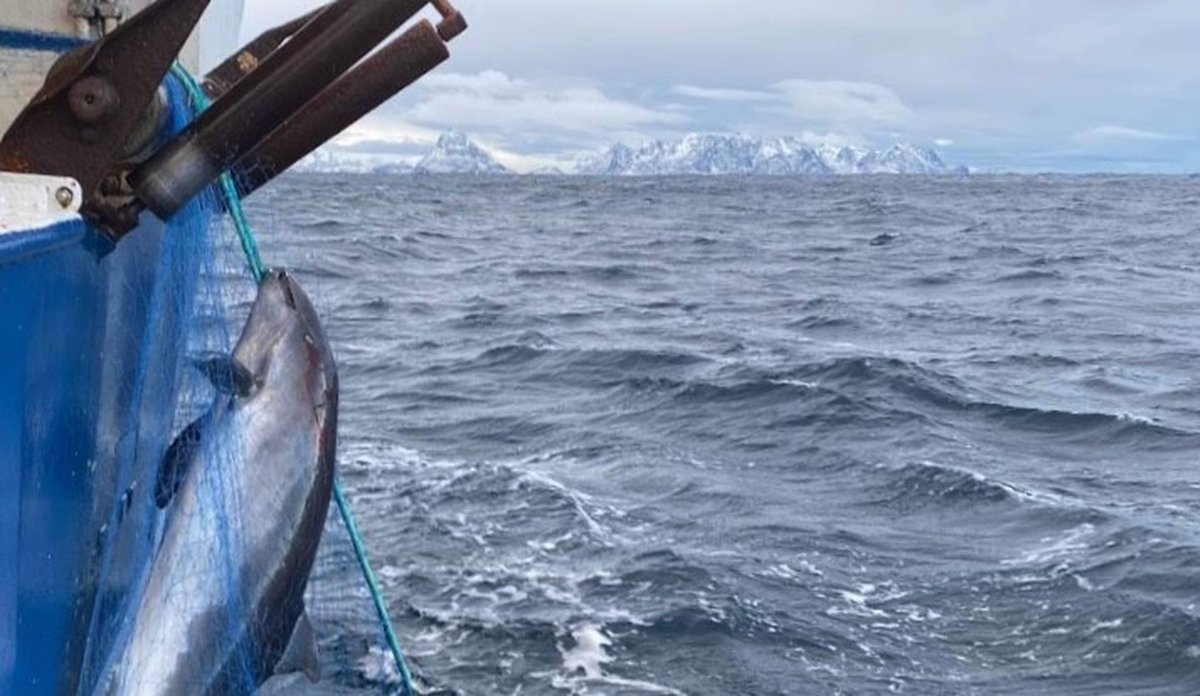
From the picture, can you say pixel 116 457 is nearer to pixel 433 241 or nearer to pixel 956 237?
pixel 433 241

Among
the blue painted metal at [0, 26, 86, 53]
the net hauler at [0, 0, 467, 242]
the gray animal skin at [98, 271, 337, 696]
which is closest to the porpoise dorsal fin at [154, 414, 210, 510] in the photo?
the gray animal skin at [98, 271, 337, 696]

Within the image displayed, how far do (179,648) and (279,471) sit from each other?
59 cm

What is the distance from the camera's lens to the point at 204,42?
6203 millimetres

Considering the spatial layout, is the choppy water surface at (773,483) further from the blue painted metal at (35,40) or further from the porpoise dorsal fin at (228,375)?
the blue painted metal at (35,40)

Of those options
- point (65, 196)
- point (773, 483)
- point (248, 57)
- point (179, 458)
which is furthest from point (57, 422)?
point (773, 483)

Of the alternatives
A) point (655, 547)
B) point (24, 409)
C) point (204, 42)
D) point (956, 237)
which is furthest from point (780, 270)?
point (24, 409)

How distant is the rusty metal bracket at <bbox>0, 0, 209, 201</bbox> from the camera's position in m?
3.67

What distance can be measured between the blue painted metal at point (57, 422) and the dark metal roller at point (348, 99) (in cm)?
57

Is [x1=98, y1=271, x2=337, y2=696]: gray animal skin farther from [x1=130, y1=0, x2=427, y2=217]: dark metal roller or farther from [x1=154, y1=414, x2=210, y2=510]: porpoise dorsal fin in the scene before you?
[x1=130, y1=0, x2=427, y2=217]: dark metal roller

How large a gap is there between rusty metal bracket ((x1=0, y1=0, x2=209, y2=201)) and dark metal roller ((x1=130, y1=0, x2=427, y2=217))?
5.5 inches

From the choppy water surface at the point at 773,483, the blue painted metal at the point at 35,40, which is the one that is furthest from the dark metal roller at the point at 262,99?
Answer: the choppy water surface at the point at 773,483

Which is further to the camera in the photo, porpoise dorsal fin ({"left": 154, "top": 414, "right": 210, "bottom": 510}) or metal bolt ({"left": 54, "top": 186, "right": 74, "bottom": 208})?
porpoise dorsal fin ({"left": 154, "top": 414, "right": 210, "bottom": 510})

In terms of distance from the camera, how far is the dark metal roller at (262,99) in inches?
151

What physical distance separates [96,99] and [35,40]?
2.25 ft
